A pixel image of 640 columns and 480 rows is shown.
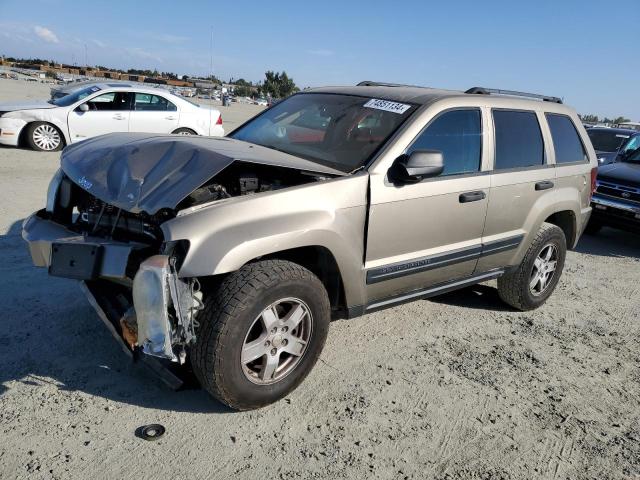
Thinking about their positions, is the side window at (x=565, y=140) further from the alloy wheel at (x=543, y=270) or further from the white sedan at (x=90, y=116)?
the white sedan at (x=90, y=116)

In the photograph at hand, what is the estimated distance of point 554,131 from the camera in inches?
189

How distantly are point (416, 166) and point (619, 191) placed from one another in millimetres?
5938

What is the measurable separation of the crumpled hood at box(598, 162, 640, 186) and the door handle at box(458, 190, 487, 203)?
5.05 meters

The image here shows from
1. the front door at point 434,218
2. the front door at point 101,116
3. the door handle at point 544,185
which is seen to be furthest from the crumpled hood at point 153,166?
the front door at point 101,116

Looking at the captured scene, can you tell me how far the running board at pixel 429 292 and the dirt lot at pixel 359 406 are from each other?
Result: 416 millimetres

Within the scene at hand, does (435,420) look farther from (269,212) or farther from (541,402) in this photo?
(269,212)

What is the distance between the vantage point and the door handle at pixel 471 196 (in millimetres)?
3816

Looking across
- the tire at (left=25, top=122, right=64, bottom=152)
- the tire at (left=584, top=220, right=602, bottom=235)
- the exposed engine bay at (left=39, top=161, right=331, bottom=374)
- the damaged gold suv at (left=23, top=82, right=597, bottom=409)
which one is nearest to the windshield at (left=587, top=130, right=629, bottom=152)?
the tire at (left=584, top=220, right=602, bottom=235)

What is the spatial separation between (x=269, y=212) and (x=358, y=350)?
4.92 ft

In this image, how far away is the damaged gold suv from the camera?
272cm

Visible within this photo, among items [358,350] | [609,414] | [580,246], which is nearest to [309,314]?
[358,350]

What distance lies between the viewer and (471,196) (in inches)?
153

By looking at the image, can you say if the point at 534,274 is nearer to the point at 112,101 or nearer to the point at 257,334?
the point at 257,334

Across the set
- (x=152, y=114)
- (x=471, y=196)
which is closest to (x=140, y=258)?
(x=471, y=196)
